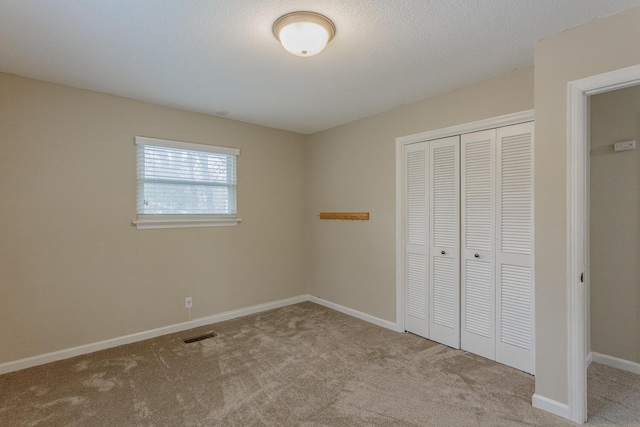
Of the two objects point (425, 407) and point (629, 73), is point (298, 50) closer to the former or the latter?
point (629, 73)

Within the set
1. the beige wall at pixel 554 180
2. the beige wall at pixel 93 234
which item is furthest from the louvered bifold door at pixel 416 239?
the beige wall at pixel 93 234

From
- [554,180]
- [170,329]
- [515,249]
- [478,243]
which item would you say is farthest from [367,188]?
[170,329]

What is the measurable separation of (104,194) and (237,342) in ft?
6.35

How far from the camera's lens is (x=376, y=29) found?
2.04 metres

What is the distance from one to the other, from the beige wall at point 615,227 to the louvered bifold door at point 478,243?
2.89 ft

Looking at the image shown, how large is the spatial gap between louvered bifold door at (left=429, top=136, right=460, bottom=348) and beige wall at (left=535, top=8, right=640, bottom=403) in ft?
3.07

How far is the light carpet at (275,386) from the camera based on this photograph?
2061 mm

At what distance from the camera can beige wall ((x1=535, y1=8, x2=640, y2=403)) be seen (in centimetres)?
198

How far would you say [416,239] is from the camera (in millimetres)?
3430

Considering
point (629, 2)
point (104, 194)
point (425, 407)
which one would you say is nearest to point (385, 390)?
point (425, 407)

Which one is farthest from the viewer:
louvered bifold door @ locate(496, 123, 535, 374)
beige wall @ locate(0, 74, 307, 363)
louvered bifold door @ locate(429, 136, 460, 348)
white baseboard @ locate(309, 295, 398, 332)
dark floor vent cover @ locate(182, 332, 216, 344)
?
white baseboard @ locate(309, 295, 398, 332)

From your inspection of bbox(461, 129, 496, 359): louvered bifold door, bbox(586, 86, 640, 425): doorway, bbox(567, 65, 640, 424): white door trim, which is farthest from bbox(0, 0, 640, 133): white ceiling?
bbox(586, 86, 640, 425): doorway

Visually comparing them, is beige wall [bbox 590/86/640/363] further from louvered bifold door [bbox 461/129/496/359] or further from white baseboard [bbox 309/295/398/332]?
white baseboard [bbox 309/295/398/332]

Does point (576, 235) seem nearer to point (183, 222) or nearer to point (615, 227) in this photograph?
point (615, 227)
